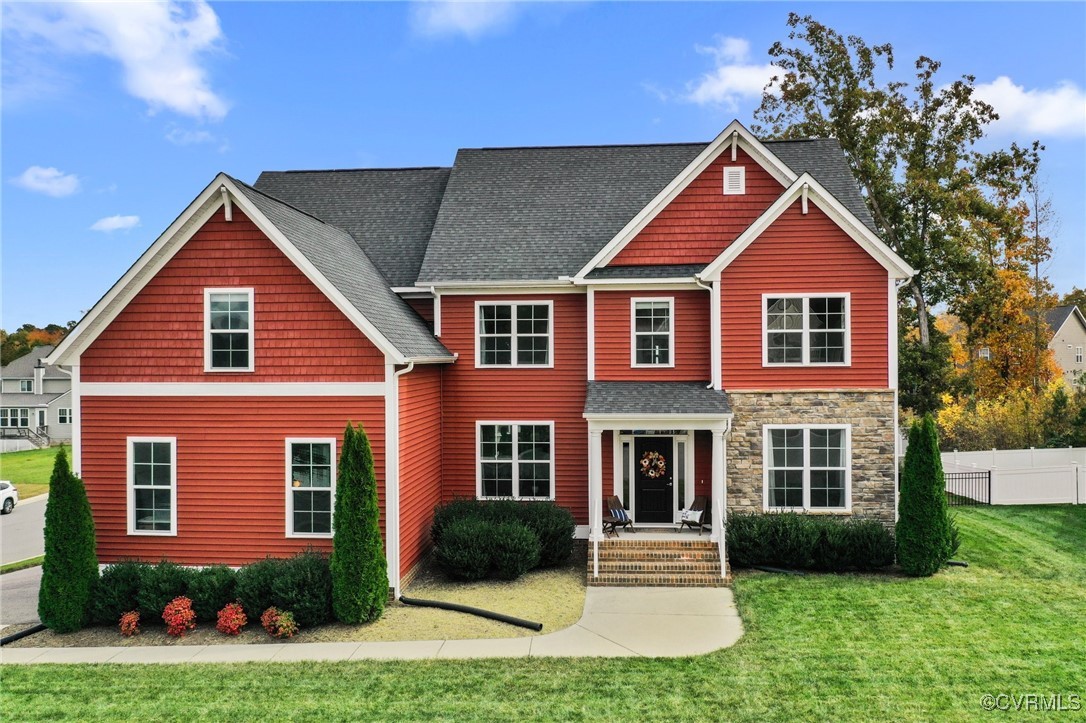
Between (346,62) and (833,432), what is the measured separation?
17971 mm

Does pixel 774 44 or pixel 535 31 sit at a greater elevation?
pixel 774 44

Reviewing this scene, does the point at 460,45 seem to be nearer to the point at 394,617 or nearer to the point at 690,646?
the point at 394,617

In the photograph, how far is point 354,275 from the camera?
1494 cm

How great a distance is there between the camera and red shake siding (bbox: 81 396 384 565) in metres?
12.8

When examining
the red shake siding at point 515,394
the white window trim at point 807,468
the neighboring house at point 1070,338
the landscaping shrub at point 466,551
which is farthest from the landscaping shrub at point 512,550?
the neighboring house at point 1070,338

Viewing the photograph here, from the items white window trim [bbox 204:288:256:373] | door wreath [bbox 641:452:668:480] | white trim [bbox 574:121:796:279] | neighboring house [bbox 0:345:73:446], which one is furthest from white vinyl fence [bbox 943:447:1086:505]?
neighboring house [bbox 0:345:73:446]

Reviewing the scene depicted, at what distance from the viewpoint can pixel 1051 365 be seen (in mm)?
34156

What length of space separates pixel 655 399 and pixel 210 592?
9487 mm

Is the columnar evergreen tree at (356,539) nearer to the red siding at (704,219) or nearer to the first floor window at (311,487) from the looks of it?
the first floor window at (311,487)

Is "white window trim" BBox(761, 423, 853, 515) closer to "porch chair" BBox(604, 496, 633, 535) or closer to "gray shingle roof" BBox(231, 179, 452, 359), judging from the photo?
"porch chair" BBox(604, 496, 633, 535)

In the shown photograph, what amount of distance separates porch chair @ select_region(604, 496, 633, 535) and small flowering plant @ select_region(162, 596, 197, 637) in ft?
27.5

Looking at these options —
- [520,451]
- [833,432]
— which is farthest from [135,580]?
[833,432]

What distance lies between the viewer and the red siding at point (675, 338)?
15844mm

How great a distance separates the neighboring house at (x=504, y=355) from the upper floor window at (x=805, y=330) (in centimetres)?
5
